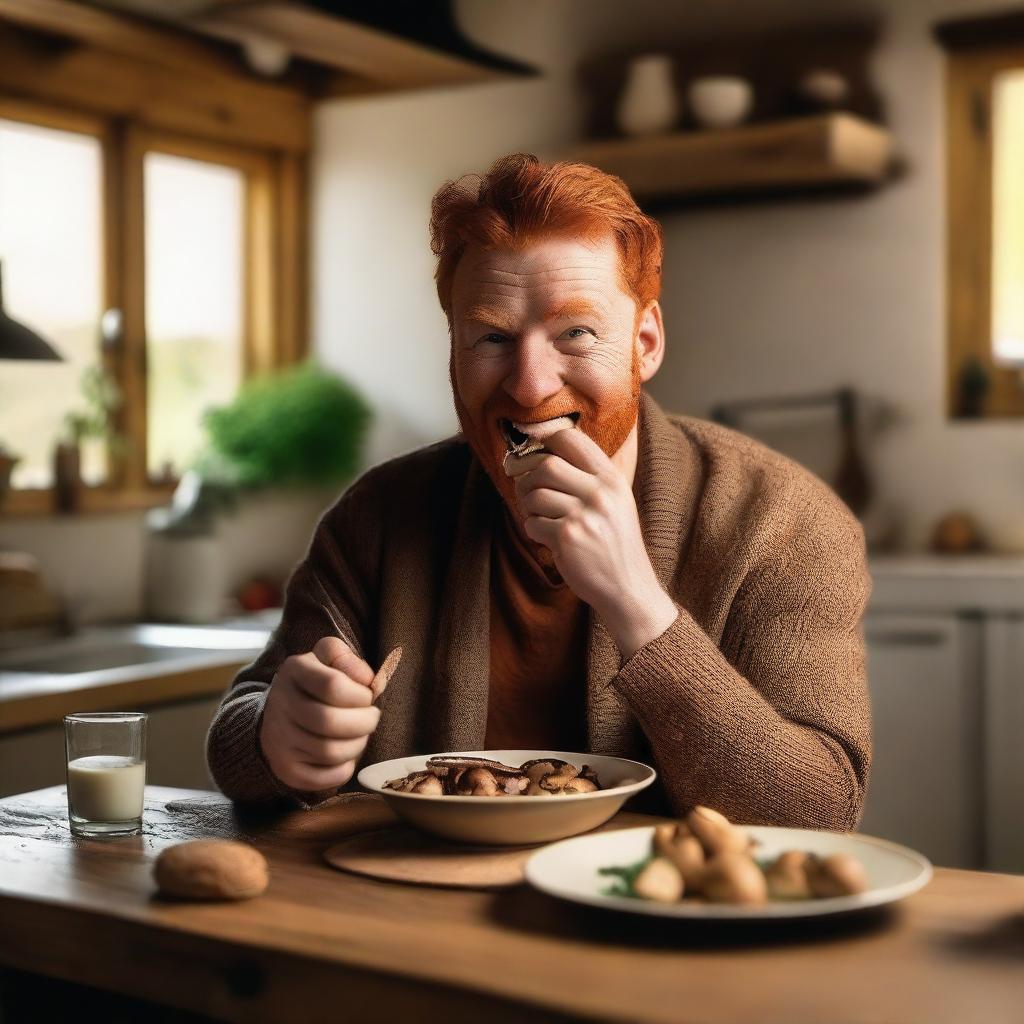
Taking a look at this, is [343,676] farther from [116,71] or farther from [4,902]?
[116,71]

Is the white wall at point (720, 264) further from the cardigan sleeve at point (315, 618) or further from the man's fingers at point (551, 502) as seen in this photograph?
the man's fingers at point (551, 502)

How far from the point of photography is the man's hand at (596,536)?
1363 millimetres

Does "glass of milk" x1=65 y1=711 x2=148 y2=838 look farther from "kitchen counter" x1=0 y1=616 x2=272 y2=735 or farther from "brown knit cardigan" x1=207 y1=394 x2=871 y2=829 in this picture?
"kitchen counter" x1=0 y1=616 x2=272 y2=735

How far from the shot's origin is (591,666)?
5.32 feet

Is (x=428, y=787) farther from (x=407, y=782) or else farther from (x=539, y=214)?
(x=539, y=214)

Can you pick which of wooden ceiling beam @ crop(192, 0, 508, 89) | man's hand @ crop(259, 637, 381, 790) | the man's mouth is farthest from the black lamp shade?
man's hand @ crop(259, 637, 381, 790)

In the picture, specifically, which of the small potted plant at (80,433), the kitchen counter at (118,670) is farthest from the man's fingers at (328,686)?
the small potted plant at (80,433)

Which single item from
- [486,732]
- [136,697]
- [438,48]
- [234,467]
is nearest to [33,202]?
[234,467]

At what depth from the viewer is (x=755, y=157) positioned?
12.5 ft

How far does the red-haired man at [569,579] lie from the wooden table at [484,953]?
221 millimetres

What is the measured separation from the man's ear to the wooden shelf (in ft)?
6.96

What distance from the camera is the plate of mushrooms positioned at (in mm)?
1028

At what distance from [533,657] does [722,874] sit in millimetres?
718

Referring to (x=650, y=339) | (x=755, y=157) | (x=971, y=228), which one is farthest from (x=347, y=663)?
(x=971, y=228)
